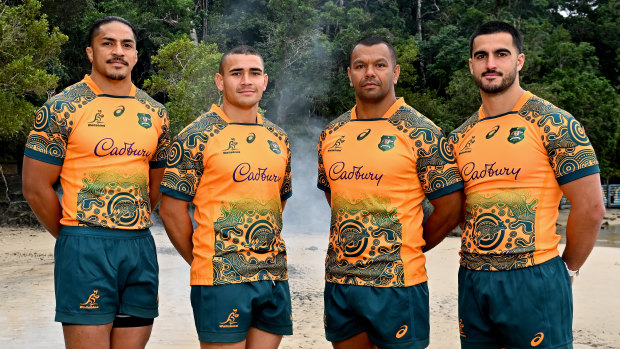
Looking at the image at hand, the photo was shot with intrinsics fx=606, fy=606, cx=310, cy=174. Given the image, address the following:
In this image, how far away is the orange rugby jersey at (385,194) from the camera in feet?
12.1

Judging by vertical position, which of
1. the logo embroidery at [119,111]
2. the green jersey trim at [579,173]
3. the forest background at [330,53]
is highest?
the forest background at [330,53]

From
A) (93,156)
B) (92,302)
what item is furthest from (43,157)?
(92,302)

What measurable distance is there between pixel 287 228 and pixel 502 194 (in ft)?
70.2

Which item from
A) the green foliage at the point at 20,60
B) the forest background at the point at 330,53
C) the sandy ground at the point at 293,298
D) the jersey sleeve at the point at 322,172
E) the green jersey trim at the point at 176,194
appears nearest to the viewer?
the green jersey trim at the point at 176,194

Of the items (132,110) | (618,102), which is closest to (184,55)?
(132,110)

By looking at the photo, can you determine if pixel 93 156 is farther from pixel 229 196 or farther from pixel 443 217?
pixel 443 217

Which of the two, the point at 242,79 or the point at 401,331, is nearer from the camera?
the point at 401,331

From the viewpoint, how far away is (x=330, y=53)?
107 ft

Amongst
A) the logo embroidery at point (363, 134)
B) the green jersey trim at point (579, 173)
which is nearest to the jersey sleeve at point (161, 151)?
the logo embroidery at point (363, 134)

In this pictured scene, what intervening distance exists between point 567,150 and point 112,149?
2.77 metres

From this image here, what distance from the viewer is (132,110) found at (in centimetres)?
403

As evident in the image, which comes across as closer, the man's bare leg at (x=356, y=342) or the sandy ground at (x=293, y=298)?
the man's bare leg at (x=356, y=342)

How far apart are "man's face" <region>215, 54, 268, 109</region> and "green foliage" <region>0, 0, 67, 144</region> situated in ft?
44.5

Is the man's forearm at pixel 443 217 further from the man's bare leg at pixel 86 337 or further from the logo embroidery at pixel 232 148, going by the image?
the man's bare leg at pixel 86 337
